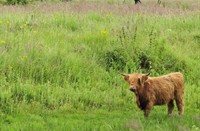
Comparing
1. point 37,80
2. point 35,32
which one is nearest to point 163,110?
point 37,80

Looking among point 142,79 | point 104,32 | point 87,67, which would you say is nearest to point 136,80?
point 142,79

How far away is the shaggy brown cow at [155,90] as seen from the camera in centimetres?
819

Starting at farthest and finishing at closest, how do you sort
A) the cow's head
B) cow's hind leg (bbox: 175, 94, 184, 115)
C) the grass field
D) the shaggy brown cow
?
cow's hind leg (bbox: 175, 94, 184, 115)
the grass field
the shaggy brown cow
the cow's head

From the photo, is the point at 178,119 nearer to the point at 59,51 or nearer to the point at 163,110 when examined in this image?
the point at 163,110

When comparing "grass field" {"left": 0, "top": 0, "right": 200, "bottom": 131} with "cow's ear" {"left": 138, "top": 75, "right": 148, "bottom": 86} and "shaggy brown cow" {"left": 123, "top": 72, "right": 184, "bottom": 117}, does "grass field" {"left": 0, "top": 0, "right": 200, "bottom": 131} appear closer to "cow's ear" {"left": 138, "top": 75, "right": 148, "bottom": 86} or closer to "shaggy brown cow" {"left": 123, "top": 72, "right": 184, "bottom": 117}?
"shaggy brown cow" {"left": 123, "top": 72, "right": 184, "bottom": 117}

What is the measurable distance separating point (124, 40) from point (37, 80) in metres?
3.37

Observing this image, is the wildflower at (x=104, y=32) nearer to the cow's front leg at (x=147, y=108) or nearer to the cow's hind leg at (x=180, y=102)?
the cow's hind leg at (x=180, y=102)

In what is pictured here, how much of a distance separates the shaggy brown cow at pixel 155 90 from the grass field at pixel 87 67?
345 mm

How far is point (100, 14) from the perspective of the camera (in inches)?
664

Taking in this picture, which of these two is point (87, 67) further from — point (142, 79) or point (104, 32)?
point (142, 79)

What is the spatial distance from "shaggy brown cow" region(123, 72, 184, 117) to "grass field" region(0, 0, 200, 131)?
35cm

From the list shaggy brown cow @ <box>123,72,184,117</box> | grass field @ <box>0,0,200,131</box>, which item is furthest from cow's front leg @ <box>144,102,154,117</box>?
grass field @ <box>0,0,200,131</box>

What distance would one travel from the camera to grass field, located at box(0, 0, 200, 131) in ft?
28.1

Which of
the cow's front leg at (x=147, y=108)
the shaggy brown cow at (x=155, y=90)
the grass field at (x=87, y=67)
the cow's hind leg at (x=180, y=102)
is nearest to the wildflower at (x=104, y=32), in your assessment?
the grass field at (x=87, y=67)
